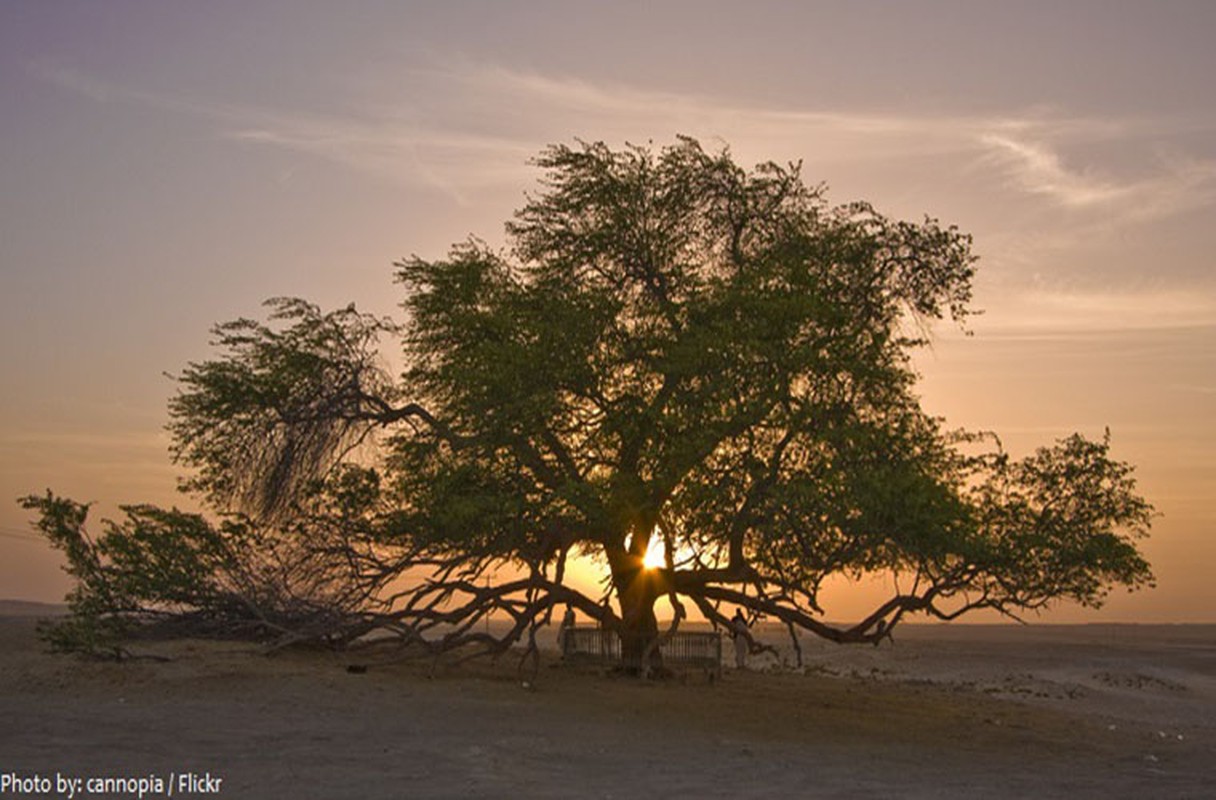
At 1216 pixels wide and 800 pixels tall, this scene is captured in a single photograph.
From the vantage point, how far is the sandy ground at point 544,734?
19656mm

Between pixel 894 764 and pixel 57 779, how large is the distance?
46.3ft

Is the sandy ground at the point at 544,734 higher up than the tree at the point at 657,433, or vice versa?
the tree at the point at 657,433

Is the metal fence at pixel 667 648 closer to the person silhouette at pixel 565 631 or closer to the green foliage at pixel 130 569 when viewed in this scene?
the person silhouette at pixel 565 631

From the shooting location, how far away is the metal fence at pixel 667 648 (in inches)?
1458

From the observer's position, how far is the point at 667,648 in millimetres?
37594

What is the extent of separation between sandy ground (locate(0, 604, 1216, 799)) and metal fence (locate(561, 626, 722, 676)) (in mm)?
839

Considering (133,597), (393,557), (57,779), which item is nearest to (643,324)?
(393,557)

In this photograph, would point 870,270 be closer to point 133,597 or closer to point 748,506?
point 748,506

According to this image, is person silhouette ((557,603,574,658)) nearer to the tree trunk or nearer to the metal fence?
the metal fence

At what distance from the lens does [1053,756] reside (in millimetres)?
26625

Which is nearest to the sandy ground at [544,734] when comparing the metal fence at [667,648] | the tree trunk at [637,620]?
the metal fence at [667,648]

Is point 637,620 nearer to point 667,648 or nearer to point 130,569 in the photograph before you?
point 667,648

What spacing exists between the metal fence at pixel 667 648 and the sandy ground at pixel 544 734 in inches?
33.0

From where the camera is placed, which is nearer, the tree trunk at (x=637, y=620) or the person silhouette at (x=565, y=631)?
the tree trunk at (x=637, y=620)
